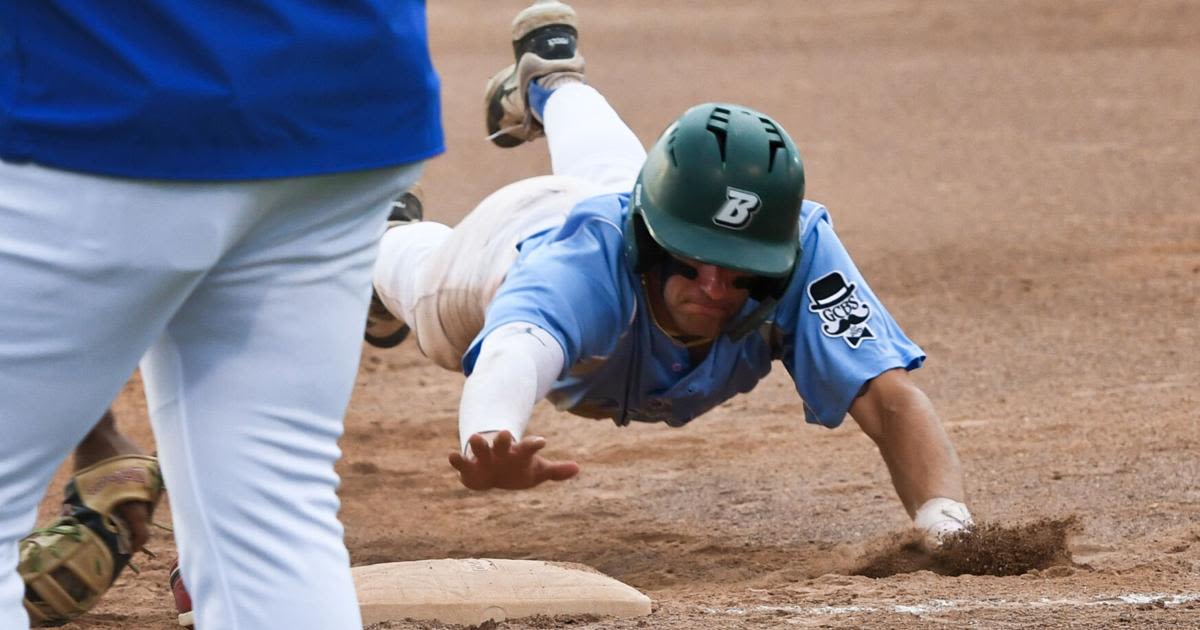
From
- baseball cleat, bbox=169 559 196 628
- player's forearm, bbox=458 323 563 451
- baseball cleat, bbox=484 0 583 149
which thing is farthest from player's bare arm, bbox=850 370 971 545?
baseball cleat, bbox=484 0 583 149

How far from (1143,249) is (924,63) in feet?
20.8

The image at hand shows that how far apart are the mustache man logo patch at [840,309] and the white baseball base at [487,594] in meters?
0.80

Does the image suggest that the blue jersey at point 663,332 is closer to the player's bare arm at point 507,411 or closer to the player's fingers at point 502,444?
the player's bare arm at point 507,411

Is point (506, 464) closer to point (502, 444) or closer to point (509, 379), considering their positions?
point (502, 444)

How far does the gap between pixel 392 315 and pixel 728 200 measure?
1.71 meters

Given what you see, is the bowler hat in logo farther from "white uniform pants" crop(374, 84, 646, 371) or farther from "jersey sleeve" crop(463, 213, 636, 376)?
Result: "white uniform pants" crop(374, 84, 646, 371)

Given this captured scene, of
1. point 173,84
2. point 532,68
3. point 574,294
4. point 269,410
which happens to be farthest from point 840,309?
point 173,84

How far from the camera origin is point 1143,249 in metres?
7.18

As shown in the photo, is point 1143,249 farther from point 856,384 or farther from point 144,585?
point 144,585

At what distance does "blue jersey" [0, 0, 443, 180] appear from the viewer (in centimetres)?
147

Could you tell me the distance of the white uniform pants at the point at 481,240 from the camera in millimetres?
4176

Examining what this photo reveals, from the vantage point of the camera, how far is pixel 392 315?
191 inches

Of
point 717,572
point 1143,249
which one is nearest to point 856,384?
point 717,572

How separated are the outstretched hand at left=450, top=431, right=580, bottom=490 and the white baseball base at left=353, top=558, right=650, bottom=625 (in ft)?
1.72
